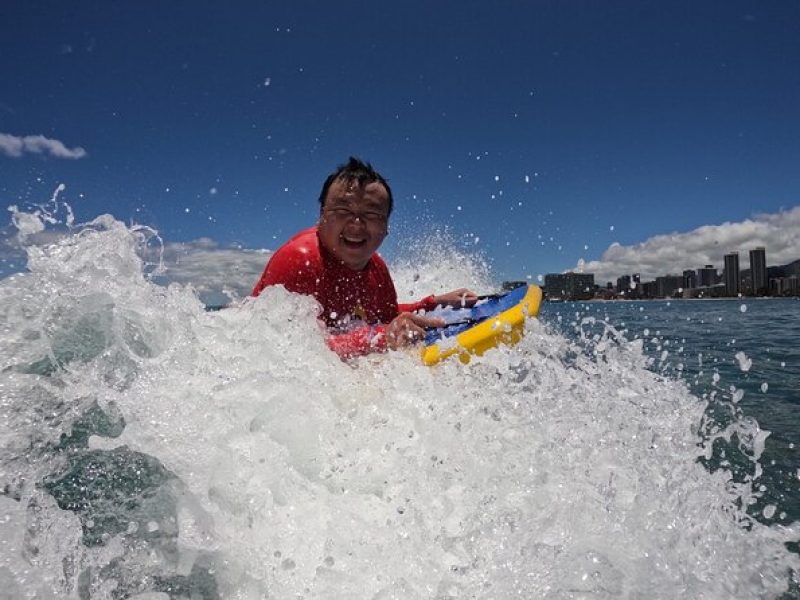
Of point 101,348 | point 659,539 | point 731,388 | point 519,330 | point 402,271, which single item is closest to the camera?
point 659,539

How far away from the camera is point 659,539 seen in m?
2.06

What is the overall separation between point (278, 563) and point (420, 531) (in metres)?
0.60

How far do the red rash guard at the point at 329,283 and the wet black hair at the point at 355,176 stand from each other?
46 cm

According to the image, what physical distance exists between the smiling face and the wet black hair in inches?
1.6

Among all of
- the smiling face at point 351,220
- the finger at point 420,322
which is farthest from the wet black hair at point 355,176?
the finger at point 420,322

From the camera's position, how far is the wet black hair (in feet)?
15.0

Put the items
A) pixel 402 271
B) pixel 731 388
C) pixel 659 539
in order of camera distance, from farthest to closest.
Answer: pixel 402 271 → pixel 731 388 → pixel 659 539

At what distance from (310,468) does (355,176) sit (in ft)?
9.20

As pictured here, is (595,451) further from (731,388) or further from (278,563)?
(731,388)

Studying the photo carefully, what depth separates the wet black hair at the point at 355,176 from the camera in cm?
457

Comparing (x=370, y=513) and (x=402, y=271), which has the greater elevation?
(x=402, y=271)

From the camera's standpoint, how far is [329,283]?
4.43m

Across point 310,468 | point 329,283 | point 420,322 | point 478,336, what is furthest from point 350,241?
point 310,468

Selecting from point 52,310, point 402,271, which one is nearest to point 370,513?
point 52,310
